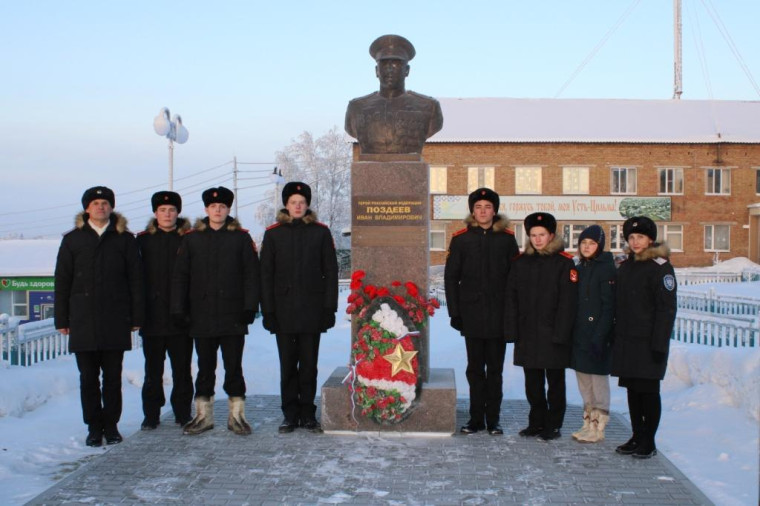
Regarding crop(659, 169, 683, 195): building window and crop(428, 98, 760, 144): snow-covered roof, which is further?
crop(659, 169, 683, 195): building window

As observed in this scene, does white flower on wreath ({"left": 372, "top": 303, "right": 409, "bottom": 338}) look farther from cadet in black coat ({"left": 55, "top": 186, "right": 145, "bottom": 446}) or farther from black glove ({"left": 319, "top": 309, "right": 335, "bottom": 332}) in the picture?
cadet in black coat ({"left": 55, "top": 186, "right": 145, "bottom": 446})

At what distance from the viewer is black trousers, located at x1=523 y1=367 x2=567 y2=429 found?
5715mm

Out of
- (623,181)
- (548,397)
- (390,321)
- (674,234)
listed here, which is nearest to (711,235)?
(674,234)

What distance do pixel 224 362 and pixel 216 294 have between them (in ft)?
1.96

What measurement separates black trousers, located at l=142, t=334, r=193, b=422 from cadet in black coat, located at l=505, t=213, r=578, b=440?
2.82 m

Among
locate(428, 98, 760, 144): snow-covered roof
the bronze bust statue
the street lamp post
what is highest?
locate(428, 98, 760, 144): snow-covered roof

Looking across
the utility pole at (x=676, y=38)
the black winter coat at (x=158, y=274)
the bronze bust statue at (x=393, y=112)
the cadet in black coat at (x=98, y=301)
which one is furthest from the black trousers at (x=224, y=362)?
the utility pole at (x=676, y=38)

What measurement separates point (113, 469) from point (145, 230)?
7.04 feet

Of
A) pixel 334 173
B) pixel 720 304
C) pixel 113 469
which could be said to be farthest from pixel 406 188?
pixel 334 173

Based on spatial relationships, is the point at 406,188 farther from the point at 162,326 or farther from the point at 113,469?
the point at 113,469

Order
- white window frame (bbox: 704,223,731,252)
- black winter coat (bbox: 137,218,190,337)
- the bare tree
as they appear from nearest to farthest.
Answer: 1. black winter coat (bbox: 137,218,190,337)
2. white window frame (bbox: 704,223,731,252)
3. the bare tree

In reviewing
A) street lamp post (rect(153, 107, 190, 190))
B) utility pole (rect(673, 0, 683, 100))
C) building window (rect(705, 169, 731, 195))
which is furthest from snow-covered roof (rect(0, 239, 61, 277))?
utility pole (rect(673, 0, 683, 100))

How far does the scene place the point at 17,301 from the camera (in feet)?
72.0

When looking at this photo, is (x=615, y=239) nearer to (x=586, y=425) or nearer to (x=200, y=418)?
(x=586, y=425)
